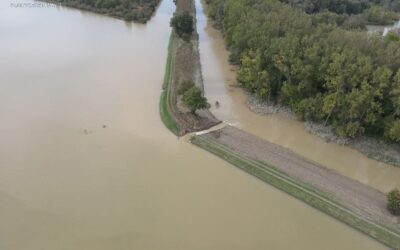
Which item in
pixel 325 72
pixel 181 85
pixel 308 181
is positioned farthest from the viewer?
pixel 181 85

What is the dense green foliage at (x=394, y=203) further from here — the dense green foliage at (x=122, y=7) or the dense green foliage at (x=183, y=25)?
the dense green foliage at (x=122, y=7)

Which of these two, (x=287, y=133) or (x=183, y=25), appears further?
(x=183, y=25)

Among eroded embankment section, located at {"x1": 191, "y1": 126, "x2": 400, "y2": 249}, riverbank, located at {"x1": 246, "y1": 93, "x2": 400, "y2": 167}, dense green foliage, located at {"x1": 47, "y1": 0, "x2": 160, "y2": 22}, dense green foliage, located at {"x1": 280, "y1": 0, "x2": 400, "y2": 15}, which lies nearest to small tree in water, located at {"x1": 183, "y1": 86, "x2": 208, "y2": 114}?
eroded embankment section, located at {"x1": 191, "y1": 126, "x2": 400, "y2": 249}

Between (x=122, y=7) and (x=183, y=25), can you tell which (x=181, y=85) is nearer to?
(x=183, y=25)

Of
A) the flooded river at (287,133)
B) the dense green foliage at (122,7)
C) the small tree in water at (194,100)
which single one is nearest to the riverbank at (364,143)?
the flooded river at (287,133)

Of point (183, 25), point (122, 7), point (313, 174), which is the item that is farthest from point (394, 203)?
point (122, 7)
